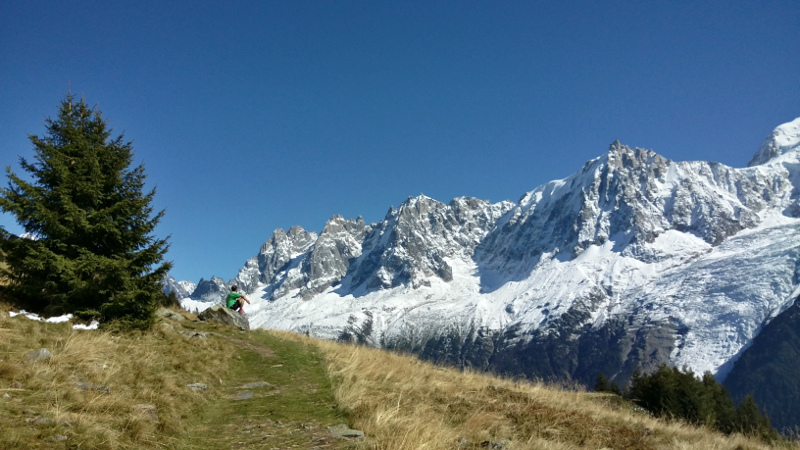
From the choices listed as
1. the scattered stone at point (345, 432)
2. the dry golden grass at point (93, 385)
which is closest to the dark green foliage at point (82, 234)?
the dry golden grass at point (93, 385)

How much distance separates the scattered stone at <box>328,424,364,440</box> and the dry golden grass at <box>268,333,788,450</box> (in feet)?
0.56

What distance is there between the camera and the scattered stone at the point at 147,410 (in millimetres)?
7891

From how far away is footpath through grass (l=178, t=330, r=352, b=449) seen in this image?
7.89 m

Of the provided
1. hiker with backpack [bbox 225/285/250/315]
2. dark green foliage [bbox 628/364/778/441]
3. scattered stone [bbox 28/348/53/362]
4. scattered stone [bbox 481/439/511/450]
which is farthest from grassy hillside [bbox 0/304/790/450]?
dark green foliage [bbox 628/364/778/441]

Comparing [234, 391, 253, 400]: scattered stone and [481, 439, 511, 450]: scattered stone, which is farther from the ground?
[234, 391, 253, 400]: scattered stone

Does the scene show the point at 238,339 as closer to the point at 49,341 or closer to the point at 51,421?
the point at 49,341

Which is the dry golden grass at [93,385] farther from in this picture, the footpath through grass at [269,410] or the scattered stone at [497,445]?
the scattered stone at [497,445]

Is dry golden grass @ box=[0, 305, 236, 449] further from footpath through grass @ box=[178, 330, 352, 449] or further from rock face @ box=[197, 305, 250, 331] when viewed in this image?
rock face @ box=[197, 305, 250, 331]

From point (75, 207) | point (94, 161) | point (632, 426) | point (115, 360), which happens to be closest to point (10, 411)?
point (115, 360)

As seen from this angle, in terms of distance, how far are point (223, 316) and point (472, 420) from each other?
1844cm

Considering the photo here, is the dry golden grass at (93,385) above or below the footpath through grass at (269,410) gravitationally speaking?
above

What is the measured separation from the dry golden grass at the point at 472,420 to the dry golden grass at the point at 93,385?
3698mm

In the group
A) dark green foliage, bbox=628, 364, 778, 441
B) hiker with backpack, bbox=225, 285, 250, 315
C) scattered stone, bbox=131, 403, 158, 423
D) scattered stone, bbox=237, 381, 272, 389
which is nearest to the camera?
scattered stone, bbox=131, 403, 158, 423

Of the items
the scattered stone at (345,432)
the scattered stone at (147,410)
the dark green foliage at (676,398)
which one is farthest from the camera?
the dark green foliage at (676,398)
